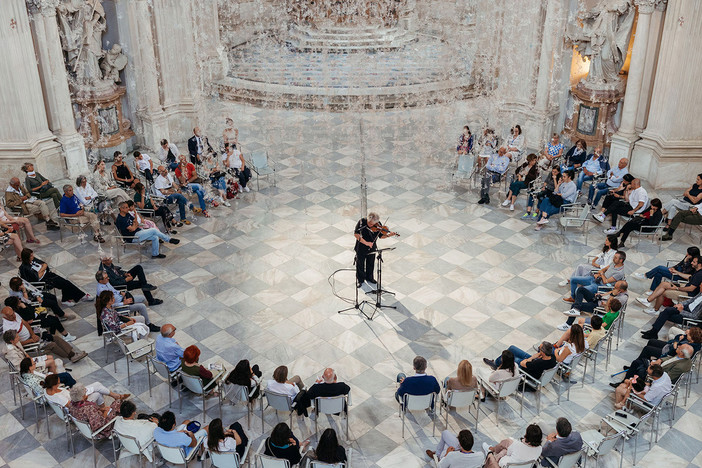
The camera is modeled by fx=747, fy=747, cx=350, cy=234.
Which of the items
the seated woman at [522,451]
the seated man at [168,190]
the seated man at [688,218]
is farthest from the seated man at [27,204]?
the seated man at [688,218]

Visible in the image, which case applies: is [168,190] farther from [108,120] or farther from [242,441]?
[242,441]

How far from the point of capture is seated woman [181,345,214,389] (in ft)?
28.9

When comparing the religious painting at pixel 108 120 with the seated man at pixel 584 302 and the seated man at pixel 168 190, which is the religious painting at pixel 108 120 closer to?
the seated man at pixel 168 190

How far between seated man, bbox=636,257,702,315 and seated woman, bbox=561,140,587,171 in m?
4.12

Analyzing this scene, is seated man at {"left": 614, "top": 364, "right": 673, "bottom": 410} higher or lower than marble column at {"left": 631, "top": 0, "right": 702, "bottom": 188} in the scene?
lower

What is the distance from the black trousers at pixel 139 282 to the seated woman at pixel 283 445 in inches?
170

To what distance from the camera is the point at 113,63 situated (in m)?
16.0

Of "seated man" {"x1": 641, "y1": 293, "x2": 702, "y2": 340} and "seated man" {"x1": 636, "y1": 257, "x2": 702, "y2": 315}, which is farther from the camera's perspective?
"seated man" {"x1": 636, "y1": 257, "x2": 702, "y2": 315}

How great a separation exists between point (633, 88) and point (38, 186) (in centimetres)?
1151

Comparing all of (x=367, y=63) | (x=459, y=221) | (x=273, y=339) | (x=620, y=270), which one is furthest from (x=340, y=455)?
(x=367, y=63)

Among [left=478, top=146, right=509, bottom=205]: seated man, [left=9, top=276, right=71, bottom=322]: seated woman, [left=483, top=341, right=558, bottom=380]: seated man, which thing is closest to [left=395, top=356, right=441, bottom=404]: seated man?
[left=483, top=341, right=558, bottom=380]: seated man

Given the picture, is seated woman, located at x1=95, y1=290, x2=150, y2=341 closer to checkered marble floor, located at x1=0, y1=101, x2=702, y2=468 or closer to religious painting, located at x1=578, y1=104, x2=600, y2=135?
checkered marble floor, located at x1=0, y1=101, x2=702, y2=468

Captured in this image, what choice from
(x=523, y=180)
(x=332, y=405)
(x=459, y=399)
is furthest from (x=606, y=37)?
(x=332, y=405)

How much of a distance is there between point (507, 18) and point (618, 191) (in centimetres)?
529
